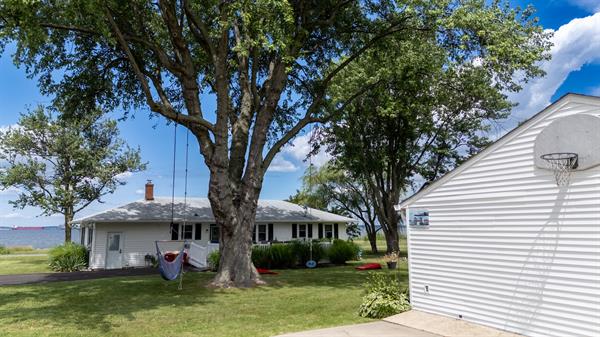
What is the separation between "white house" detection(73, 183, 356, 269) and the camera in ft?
72.6

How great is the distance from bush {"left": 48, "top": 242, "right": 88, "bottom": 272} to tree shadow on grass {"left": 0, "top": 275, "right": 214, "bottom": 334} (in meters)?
6.23

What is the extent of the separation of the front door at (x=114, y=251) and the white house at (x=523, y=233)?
59.8 feet

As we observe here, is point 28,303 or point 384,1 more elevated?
point 384,1

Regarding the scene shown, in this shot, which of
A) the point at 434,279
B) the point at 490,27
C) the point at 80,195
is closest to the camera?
the point at 434,279

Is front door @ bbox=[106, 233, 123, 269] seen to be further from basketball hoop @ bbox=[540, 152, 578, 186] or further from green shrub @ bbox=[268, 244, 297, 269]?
basketball hoop @ bbox=[540, 152, 578, 186]

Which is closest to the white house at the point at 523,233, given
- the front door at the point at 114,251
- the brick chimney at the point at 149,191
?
the front door at the point at 114,251

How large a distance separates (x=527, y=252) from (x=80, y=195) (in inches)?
1065

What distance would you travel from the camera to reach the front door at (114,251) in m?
22.2

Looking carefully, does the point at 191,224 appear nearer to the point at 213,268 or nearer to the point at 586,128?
the point at 213,268

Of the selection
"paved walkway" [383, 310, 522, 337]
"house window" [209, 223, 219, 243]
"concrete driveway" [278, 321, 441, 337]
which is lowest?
"concrete driveway" [278, 321, 441, 337]

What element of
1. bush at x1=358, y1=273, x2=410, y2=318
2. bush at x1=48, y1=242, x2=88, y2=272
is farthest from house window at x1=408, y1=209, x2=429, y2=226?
bush at x1=48, y1=242, x2=88, y2=272

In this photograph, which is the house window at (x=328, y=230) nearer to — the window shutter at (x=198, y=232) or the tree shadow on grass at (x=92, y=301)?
the window shutter at (x=198, y=232)

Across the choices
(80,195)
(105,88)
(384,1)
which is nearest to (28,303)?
(105,88)

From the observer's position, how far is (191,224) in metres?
25.0
